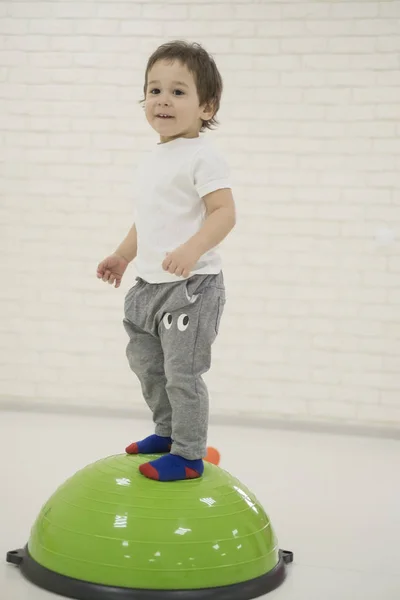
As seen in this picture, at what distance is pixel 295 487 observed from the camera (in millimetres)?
3670

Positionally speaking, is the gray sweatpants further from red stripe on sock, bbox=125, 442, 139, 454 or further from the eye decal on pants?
red stripe on sock, bbox=125, 442, 139, 454

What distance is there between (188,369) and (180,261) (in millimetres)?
308

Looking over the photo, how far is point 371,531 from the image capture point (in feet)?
9.91

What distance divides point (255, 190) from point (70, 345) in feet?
4.69

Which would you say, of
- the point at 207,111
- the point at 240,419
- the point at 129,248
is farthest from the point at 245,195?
the point at 207,111

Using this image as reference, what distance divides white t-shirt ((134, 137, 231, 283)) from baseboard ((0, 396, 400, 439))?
2.86 m

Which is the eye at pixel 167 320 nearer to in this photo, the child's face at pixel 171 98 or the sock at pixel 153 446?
the sock at pixel 153 446

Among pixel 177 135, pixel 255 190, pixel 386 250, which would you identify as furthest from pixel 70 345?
pixel 177 135

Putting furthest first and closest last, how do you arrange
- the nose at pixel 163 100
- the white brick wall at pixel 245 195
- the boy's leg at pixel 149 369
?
the white brick wall at pixel 245 195 → the boy's leg at pixel 149 369 → the nose at pixel 163 100

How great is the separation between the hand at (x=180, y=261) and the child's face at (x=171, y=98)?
1.28 feet

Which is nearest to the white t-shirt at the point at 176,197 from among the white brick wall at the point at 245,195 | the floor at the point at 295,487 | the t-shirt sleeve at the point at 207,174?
the t-shirt sleeve at the point at 207,174

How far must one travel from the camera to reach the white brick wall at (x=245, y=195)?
5.00 meters

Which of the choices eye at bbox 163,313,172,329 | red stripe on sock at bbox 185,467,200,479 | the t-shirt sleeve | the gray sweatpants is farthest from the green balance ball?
the t-shirt sleeve

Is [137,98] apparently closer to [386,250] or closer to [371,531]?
[386,250]
